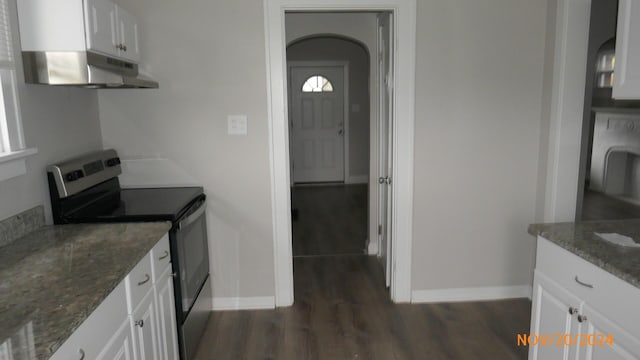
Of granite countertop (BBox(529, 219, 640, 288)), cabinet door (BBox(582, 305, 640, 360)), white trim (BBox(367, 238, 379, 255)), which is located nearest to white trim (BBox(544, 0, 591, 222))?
granite countertop (BBox(529, 219, 640, 288))

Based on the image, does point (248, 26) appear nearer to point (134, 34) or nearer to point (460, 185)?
point (134, 34)

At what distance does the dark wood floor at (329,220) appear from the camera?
4.79 meters

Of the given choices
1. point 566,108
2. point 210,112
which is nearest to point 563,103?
point 566,108

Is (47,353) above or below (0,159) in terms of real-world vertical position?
below

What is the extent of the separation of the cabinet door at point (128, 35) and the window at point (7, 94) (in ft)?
1.95

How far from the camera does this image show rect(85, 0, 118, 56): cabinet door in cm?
213

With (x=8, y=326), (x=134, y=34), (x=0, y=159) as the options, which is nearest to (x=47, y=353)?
(x=8, y=326)

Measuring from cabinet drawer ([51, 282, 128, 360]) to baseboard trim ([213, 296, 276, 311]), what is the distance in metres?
1.62

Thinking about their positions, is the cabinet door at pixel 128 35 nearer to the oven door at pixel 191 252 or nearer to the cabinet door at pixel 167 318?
the oven door at pixel 191 252

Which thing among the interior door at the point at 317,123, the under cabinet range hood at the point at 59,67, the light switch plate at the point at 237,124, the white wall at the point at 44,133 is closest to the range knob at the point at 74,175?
the white wall at the point at 44,133

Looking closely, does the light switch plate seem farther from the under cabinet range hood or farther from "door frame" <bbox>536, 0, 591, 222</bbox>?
"door frame" <bbox>536, 0, 591, 222</bbox>

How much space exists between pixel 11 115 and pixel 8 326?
112 cm

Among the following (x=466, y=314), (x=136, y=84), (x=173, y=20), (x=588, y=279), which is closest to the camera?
(x=588, y=279)

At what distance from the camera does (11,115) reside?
6.57 ft
